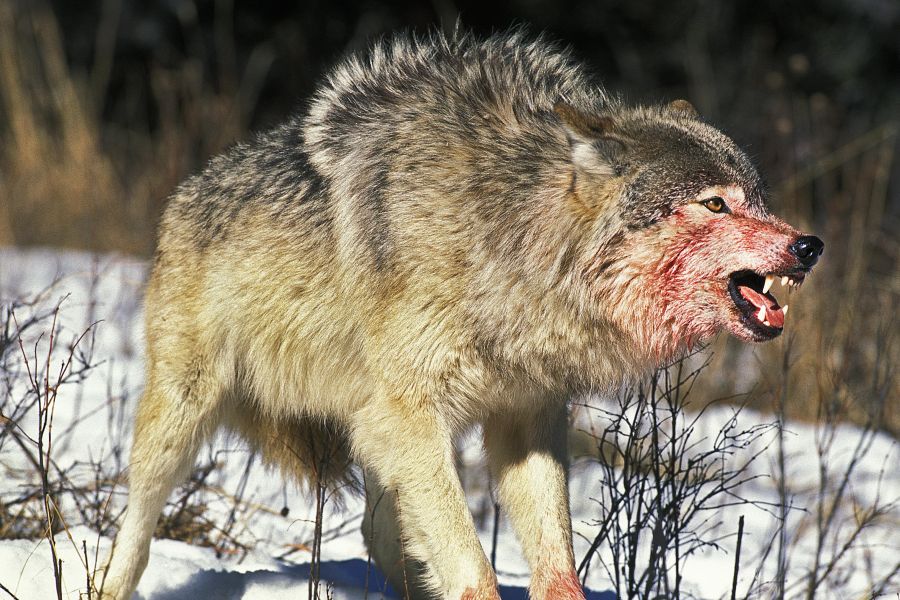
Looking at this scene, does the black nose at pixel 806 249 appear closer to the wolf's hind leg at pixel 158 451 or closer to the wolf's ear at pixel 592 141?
the wolf's ear at pixel 592 141

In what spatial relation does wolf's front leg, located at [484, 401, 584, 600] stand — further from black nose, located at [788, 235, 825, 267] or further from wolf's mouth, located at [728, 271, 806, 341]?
black nose, located at [788, 235, 825, 267]

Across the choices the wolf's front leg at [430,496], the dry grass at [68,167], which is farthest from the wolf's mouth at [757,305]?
the dry grass at [68,167]

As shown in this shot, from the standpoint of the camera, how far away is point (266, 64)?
11.3 metres

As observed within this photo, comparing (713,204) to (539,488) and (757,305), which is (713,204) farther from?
(539,488)

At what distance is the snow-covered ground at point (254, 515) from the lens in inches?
141

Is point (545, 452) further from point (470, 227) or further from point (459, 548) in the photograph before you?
point (470, 227)

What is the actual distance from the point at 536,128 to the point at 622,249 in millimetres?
511

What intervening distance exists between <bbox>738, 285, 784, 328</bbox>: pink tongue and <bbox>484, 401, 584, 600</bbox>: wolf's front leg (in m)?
0.72

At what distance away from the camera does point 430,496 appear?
3.02m

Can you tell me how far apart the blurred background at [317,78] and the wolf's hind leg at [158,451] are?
4074mm

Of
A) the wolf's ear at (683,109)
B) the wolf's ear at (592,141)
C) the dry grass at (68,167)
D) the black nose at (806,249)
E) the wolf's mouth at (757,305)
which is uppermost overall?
the dry grass at (68,167)

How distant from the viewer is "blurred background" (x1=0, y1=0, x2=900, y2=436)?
827 cm

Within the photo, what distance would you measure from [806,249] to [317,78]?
5362mm

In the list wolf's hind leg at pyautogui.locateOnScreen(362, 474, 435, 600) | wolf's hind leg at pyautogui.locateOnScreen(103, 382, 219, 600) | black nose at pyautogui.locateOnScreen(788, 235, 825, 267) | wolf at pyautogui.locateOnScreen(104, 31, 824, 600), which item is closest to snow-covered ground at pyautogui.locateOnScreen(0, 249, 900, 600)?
wolf's hind leg at pyautogui.locateOnScreen(362, 474, 435, 600)
